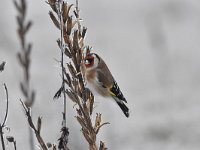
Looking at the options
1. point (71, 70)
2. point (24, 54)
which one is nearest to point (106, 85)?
point (24, 54)

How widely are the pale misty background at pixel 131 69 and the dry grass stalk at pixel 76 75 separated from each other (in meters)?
4.25

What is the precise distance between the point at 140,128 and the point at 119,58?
210 cm

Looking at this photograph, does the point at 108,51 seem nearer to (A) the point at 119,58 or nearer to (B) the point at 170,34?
(A) the point at 119,58

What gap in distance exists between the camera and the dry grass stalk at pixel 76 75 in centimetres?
238

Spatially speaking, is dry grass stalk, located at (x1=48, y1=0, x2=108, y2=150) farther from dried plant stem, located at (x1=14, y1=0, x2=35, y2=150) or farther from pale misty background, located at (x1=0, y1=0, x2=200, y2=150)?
pale misty background, located at (x1=0, y1=0, x2=200, y2=150)

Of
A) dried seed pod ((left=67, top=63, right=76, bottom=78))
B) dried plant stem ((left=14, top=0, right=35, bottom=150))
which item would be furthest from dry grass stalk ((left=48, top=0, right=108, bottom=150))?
dried plant stem ((left=14, top=0, right=35, bottom=150))

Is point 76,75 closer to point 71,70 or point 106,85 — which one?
point 71,70

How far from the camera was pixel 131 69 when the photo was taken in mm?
11156

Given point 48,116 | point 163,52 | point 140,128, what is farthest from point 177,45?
point 163,52

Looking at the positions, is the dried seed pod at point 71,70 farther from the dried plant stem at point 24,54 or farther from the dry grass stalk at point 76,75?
the dried plant stem at point 24,54

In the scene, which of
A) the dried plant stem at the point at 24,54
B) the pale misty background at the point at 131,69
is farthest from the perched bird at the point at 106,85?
the dried plant stem at the point at 24,54

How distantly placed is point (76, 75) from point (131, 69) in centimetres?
875

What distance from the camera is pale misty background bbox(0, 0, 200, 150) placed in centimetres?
889

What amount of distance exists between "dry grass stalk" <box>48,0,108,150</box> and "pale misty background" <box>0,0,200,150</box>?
4.25 meters
